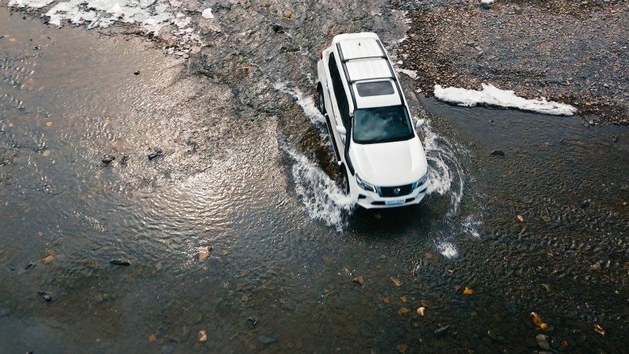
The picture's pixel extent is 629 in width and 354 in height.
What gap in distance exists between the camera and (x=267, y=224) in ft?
32.8

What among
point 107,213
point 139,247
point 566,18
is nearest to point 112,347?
point 139,247

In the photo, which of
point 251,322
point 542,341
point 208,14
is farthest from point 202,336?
point 208,14

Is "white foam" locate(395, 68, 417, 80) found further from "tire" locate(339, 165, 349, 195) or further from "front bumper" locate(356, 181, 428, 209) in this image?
"front bumper" locate(356, 181, 428, 209)

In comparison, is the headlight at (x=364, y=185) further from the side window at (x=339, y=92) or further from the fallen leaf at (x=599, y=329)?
the fallen leaf at (x=599, y=329)

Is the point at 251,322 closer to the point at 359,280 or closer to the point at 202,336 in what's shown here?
the point at 202,336

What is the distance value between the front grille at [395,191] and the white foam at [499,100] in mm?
4333

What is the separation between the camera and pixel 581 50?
14.0 m

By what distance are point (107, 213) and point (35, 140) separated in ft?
10.9

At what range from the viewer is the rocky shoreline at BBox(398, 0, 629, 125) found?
1294 centimetres

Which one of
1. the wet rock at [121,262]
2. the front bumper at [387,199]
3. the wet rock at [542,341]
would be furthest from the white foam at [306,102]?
the wet rock at [542,341]

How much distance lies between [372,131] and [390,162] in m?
0.86

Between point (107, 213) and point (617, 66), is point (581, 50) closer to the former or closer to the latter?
point (617, 66)

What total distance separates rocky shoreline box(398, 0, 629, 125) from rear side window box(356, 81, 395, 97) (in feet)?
9.99

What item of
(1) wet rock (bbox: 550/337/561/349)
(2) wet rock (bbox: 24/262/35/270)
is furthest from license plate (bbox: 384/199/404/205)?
(2) wet rock (bbox: 24/262/35/270)
